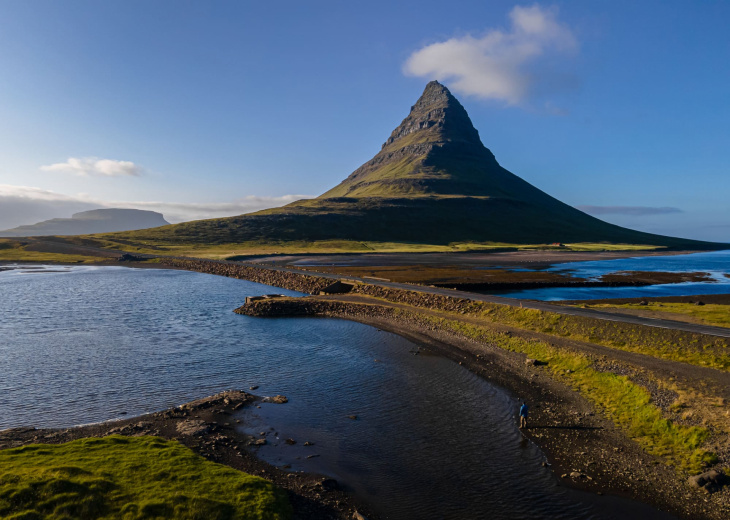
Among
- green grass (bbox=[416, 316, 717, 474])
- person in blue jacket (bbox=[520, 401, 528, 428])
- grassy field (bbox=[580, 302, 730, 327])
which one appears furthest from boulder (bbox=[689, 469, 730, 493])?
grassy field (bbox=[580, 302, 730, 327])

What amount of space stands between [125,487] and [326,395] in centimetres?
1898

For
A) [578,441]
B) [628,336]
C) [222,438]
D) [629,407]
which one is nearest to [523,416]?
[578,441]

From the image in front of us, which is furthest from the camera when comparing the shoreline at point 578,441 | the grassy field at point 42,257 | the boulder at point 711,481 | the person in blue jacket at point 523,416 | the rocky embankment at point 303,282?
the grassy field at point 42,257

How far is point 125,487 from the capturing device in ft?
59.9

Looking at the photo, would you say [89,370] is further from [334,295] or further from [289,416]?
[334,295]

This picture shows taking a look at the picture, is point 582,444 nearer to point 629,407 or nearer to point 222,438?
point 629,407

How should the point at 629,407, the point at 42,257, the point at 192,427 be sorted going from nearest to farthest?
the point at 192,427, the point at 629,407, the point at 42,257

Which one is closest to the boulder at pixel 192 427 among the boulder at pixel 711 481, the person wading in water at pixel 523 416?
the person wading in water at pixel 523 416

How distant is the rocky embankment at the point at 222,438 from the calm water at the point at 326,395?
1.31 metres

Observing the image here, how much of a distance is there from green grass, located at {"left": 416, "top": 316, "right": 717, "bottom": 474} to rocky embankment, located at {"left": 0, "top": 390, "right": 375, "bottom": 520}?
18.9 m

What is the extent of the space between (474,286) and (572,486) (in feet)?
258

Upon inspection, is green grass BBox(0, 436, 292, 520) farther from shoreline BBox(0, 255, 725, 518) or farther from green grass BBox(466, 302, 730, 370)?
green grass BBox(466, 302, 730, 370)

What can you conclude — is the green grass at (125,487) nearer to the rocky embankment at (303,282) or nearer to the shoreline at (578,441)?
the shoreline at (578,441)

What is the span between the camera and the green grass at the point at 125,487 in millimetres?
16406
